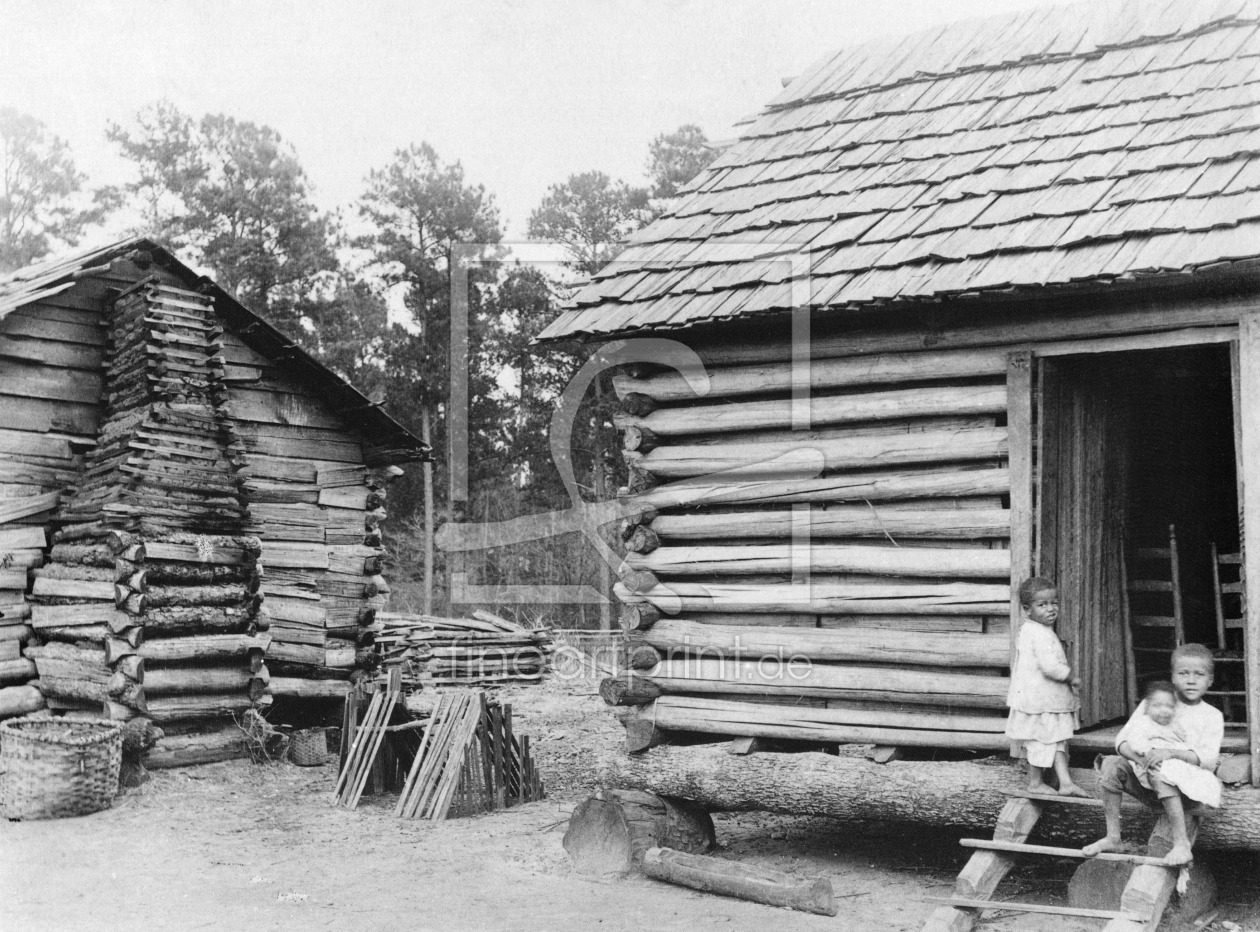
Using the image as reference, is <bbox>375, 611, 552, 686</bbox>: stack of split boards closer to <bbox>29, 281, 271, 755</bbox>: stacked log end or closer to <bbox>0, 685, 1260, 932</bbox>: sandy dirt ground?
<bbox>29, 281, 271, 755</bbox>: stacked log end

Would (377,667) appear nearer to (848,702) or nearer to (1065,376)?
(848,702)

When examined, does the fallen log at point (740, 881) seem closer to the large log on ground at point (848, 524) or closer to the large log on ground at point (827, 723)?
the large log on ground at point (827, 723)

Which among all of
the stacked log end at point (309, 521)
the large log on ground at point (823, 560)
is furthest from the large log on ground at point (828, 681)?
the stacked log end at point (309, 521)

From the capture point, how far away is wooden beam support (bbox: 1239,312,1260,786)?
5559 millimetres

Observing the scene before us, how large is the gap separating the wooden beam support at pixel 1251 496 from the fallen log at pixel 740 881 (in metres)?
2.24

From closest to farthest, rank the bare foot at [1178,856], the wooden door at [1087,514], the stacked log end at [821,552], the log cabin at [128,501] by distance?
→ the bare foot at [1178,856], the stacked log end at [821,552], the wooden door at [1087,514], the log cabin at [128,501]

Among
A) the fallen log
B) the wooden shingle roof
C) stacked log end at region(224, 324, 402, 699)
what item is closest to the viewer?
the wooden shingle roof

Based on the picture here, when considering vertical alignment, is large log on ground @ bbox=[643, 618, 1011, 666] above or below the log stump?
above

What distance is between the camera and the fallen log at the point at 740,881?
6.23 meters

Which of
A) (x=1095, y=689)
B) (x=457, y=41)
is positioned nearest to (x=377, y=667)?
(x=1095, y=689)

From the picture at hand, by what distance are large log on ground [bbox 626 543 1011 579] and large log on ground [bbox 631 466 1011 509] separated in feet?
0.99

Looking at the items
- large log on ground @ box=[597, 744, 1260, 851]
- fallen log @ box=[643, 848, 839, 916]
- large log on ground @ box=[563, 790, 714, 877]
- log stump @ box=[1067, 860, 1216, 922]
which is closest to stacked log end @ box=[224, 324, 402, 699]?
large log on ground @ box=[563, 790, 714, 877]

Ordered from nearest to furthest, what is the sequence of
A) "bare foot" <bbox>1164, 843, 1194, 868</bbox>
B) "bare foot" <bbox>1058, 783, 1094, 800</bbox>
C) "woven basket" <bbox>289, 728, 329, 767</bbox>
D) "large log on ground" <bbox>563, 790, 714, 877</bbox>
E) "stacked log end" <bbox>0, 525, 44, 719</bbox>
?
"bare foot" <bbox>1164, 843, 1194, 868</bbox> < "bare foot" <bbox>1058, 783, 1094, 800</bbox> < "large log on ground" <bbox>563, 790, 714, 877</bbox> < "stacked log end" <bbox>0, 525, 44, 719</bbox> < "woven basket" <bbox>289, 728, 329, 767</bbox>

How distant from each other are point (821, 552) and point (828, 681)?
0.78m
